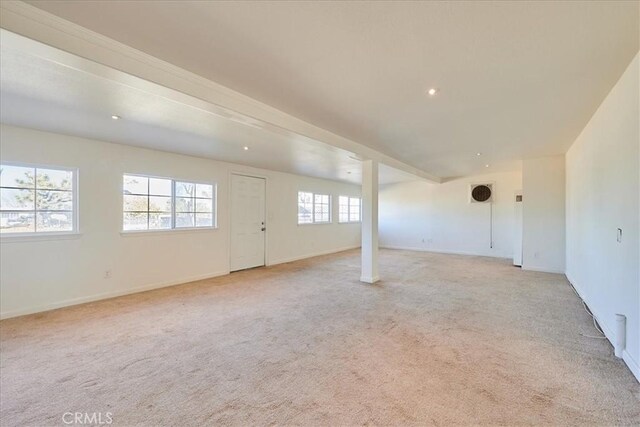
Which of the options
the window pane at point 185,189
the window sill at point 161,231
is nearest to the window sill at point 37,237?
the window sill at point 161,231

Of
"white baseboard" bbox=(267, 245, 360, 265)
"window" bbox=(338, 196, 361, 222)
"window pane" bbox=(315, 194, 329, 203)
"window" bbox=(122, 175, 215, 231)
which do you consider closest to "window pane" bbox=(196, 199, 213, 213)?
"window" bbox=(122, 175, 215, 231)

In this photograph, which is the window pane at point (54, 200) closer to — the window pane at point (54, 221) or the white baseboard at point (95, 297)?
the window pane at point (54, 221)

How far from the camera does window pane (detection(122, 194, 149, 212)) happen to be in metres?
4.39

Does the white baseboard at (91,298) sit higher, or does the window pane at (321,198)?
the window pane at (321,198)

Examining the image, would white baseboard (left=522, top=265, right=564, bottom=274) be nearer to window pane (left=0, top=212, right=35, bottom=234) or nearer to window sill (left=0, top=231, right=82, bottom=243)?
window sill (left=0, top=231, right=82, bottom=243)

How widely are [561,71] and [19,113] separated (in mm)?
5018

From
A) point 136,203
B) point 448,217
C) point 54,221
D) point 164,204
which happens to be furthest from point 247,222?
point 448,217

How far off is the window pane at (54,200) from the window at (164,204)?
2.07 feet

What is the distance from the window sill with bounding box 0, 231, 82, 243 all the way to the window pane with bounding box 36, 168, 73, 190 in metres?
0.61

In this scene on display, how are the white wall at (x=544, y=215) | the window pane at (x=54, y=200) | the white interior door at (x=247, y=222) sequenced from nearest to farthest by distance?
the window pane at (x=54, y=200), the white wall at (x=544, y=215), the white interior door at (x=247, y=222)

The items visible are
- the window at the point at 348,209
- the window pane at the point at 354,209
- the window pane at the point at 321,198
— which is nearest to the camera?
the window pane at the point at 321,198

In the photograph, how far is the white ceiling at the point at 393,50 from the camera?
1.56 m

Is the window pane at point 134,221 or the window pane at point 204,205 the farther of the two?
the window pane at point 204,205

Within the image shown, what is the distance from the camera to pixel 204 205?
215 inches
